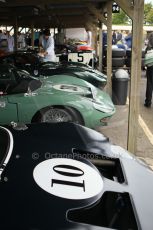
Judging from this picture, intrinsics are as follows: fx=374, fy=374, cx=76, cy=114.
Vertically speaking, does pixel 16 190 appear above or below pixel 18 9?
below

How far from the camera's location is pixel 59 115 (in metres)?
5.86

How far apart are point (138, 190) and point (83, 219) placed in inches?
18.2

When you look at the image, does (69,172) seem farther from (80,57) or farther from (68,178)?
(80,57)

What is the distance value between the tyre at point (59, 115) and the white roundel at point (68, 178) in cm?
325

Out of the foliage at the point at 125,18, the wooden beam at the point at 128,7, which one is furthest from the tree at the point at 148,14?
the wooden beam at the point at 128,7

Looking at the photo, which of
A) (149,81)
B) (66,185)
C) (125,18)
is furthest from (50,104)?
(125,18)

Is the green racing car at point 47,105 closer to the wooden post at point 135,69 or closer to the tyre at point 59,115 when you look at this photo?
the tyre at point 59,115

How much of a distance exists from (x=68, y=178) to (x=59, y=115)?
3548mm

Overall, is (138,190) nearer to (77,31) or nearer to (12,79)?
(12,79)

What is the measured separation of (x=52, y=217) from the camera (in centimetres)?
201

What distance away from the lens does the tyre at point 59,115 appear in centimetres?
577

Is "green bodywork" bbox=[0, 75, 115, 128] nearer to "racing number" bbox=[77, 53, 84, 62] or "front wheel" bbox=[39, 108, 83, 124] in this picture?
"front wheel" bbox=[39, 108, 83, 124]

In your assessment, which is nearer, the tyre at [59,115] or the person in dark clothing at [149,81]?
the tyre at [59,115]

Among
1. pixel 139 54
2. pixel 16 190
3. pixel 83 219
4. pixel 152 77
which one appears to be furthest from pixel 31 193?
pixel 152 77
